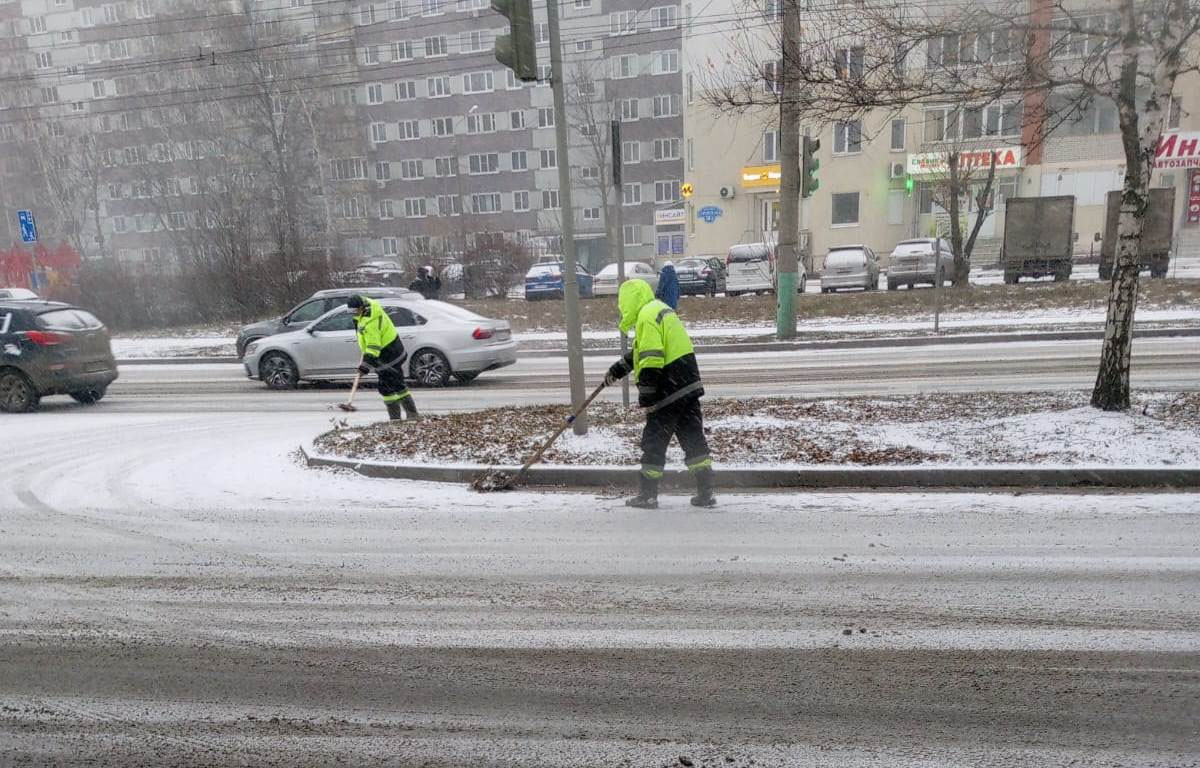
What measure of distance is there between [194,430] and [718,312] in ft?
47.4

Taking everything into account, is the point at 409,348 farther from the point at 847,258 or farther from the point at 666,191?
the point at 666,191

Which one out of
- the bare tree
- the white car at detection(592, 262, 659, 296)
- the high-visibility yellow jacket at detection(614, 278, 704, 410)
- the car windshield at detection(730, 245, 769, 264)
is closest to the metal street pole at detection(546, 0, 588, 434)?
the high-visibility yellow jacket at detection(614, 278, 704, 410)

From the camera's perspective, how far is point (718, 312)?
20875 millimetres

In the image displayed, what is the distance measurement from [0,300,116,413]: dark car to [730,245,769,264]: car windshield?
1864 cm

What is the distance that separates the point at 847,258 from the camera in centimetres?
2427

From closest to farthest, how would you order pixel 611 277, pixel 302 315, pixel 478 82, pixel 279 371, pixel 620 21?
pixel 279 371 → pixel 302 315 → pixel 611 277 → pixel 620 21 → pixel 478 82

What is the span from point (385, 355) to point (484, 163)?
1974 inches

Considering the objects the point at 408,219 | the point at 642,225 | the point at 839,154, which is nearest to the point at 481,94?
the point at 408,219

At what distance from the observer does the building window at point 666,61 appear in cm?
5050

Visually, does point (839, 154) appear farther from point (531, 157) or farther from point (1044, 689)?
point (1044, 689)

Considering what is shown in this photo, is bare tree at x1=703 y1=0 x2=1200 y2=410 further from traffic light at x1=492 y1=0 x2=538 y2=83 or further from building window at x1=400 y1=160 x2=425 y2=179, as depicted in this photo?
building window at x1=400 y1=160 x2=425 y2=179

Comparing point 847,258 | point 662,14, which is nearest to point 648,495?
point 847,258

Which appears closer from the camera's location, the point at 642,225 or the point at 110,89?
the point at 642,225

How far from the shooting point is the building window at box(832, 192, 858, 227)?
128 feet
